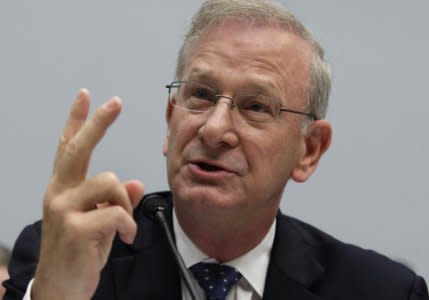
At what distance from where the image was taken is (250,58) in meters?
2.24

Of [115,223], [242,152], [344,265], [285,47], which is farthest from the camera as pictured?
[344,265]

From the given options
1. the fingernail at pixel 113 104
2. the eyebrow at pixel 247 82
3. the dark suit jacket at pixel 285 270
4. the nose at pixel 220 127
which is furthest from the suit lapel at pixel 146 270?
the fingernail at pixel 113 104

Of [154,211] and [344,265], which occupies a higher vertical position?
[154,211]

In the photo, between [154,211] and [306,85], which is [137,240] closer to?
[154,211]

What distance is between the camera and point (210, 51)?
2279mm

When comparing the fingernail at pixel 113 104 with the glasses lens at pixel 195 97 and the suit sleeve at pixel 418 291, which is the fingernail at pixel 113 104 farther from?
the suit sleeve at pixel 418 291

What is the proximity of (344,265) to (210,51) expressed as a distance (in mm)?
876

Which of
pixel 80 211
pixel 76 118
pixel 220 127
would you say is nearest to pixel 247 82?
pixel 220 127

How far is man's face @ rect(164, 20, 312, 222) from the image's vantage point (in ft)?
6.98

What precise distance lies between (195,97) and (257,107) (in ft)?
0.64

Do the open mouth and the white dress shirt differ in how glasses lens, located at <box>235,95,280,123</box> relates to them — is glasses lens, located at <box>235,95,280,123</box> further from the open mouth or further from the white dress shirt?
the white dress shirt

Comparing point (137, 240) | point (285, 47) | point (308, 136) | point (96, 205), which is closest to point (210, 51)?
point (285, 47)

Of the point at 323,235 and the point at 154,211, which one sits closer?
the point at 154,211

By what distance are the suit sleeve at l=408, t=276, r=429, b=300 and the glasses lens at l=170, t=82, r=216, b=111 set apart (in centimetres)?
96
